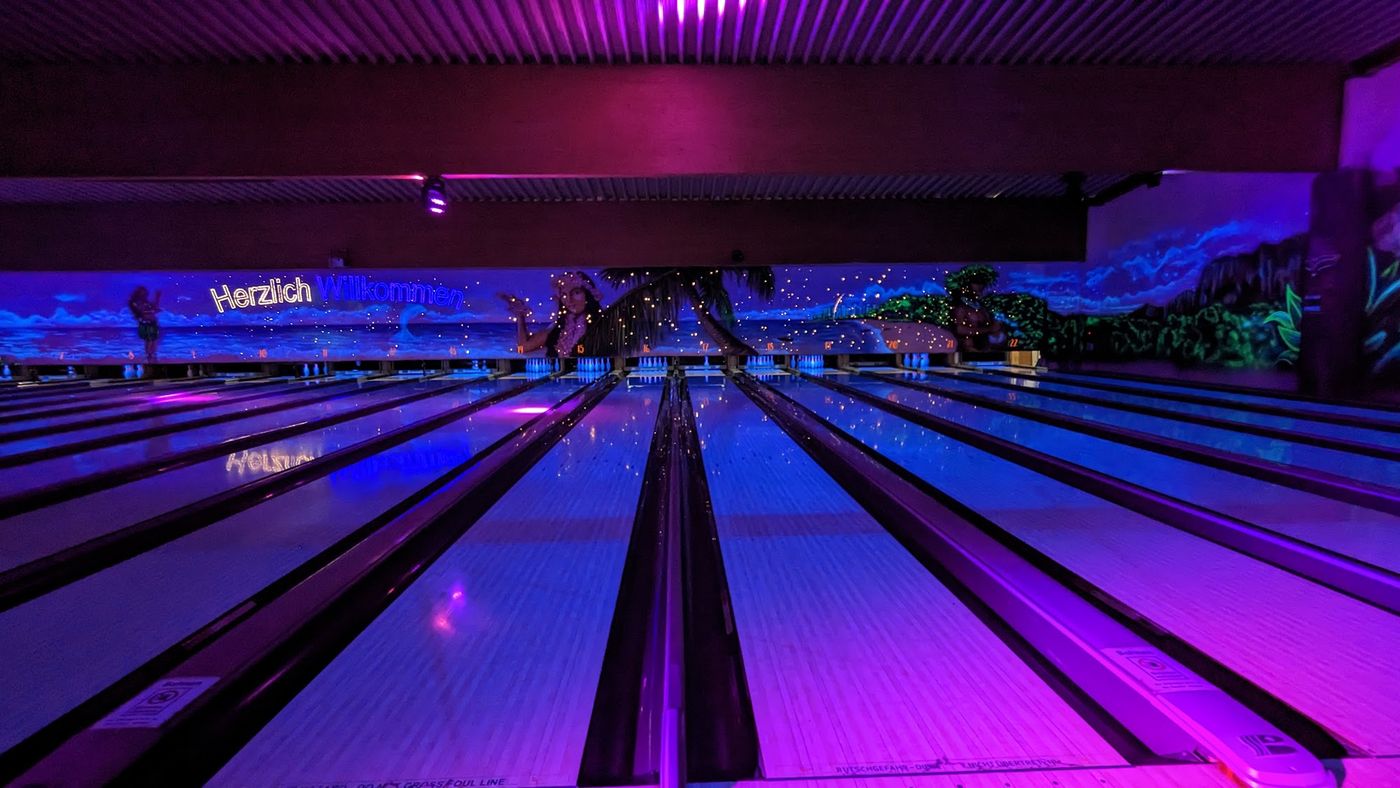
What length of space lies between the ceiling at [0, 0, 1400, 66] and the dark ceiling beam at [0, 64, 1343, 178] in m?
0.11

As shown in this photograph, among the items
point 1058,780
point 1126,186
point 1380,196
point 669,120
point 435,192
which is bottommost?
point 1058,780

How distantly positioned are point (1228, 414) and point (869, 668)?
451cm

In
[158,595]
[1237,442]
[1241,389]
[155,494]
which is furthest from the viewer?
[1241,389]

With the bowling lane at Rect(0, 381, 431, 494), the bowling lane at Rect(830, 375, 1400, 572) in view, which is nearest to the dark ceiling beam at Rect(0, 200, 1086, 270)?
the bowling lane at Rect(0, 381, 431, 494)

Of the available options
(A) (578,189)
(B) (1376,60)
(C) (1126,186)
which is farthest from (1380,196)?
(A) (578,189)

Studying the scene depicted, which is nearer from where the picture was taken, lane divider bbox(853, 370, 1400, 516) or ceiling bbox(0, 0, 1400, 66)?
lane divider bbox(853, 370, 1400, 516)

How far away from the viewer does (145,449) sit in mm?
3684

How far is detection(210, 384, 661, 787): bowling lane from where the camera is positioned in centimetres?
102

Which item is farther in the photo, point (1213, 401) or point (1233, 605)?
point (1213, 401)

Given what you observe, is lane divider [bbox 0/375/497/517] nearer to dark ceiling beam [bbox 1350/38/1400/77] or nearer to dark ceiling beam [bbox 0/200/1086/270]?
dark ceiling beam [bbox 0/200/1086/270]

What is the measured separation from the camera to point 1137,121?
14.0 feet

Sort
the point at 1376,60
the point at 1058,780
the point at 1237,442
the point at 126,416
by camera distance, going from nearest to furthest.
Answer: the point at 1058,780
the point at 1237,442
the point at 1376,60
the point at 126,416

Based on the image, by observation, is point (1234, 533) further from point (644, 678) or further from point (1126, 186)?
point (1126, 186)

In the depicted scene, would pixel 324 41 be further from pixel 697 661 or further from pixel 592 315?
pixel 592 315
